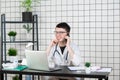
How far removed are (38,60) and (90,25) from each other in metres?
1.65

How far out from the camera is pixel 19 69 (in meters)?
2.78

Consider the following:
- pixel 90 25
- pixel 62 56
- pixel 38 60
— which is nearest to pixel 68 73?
pixel 38 60

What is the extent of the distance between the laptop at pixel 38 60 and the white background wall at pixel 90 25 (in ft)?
4.79

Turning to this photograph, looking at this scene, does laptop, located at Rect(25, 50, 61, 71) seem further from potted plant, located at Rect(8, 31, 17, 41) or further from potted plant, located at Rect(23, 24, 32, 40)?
potted plant, located at Rect(23, 24, 32, 40)

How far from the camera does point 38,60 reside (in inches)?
108

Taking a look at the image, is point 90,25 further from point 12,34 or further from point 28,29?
point 12,34

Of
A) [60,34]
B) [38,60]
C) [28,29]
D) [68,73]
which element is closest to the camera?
[68,73]

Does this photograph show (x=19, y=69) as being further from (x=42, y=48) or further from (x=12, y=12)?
(x=12, y=12)

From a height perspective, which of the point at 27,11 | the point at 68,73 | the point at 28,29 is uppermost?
the point at 27,11

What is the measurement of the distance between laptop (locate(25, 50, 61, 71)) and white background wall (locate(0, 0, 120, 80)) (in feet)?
4.79

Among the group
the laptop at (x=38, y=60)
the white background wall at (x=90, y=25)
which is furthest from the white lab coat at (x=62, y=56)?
the white background wall at (x=90, y=25)

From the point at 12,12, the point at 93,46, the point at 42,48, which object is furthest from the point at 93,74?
the point at 12,12

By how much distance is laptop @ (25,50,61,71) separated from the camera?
271 centimetres

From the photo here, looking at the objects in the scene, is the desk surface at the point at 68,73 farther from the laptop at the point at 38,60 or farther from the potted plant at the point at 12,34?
the potted plant at the point at 12,34
